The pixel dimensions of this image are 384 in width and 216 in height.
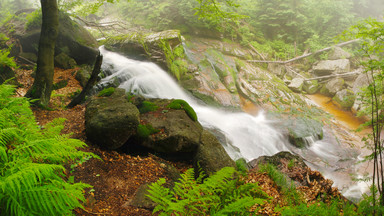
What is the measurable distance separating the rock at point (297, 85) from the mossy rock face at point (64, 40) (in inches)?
577

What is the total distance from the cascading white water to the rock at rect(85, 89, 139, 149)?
14.3 feet

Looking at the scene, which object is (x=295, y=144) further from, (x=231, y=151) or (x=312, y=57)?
(x=312, y=57)

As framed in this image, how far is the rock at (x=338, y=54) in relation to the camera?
58.0 ft

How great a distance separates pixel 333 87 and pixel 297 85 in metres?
3.14

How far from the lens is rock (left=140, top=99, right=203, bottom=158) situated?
4.80 meters

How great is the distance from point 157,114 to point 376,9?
35.3 metres

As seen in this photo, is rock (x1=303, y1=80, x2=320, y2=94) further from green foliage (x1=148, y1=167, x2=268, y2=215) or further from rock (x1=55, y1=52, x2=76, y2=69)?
rock (x1=55, y1=52, x2=76, y2=69)

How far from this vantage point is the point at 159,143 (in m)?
4.79

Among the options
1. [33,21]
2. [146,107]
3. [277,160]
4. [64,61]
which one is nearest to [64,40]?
[64,61]

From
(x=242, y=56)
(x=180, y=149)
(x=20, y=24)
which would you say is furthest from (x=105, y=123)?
(x=242, y=56)

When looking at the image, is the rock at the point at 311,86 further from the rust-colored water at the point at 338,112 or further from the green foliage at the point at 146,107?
the green foliage at the point at 146,107

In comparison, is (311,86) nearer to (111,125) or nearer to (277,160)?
(277,160)

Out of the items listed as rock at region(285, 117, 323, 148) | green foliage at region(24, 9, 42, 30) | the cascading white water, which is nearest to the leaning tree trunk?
the cascading white water

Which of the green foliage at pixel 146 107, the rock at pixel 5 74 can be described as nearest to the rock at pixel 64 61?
the rock at pixel 5 74
